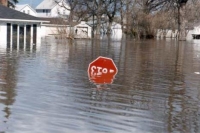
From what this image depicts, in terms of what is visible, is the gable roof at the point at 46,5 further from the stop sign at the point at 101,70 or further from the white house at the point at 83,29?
the stop sign at the point at 101,70

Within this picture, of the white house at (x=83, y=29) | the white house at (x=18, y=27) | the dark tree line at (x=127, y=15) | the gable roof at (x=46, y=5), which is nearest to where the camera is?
the white house at (x=18, y=27)

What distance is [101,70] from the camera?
1559 cm

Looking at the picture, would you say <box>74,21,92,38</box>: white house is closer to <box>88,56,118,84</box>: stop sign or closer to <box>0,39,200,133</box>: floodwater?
<box>88,56,118,84</box>: stop sign

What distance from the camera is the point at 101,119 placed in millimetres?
8516

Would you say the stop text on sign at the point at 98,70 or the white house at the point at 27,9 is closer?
the stop text on sign at the point at 98,70

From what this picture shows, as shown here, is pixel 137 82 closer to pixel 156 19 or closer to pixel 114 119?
pixel 114 119

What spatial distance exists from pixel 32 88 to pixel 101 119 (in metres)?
4.00

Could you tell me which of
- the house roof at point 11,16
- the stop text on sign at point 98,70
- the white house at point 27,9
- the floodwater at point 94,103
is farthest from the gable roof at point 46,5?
the floodwater at point 94,103

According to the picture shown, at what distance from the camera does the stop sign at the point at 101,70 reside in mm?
14814

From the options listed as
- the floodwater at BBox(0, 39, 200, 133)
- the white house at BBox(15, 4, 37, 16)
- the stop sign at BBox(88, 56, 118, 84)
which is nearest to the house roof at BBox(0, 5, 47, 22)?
the floodwater at BBox(0, 39, 200, 133)

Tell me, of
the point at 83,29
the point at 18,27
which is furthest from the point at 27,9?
the point at 18,27

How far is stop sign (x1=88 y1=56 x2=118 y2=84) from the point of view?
14814mm

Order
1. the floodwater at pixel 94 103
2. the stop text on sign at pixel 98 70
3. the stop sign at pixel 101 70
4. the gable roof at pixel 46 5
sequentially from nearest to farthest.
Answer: the floodwater at pixel 94 103 → the stop sign at pixel 101 70 → the stop text on sign at pixel 98 70 → the gable roof at pixel 46 5

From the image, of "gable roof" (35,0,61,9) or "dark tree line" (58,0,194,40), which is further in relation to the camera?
"gable roof" (35,0,61,9)
